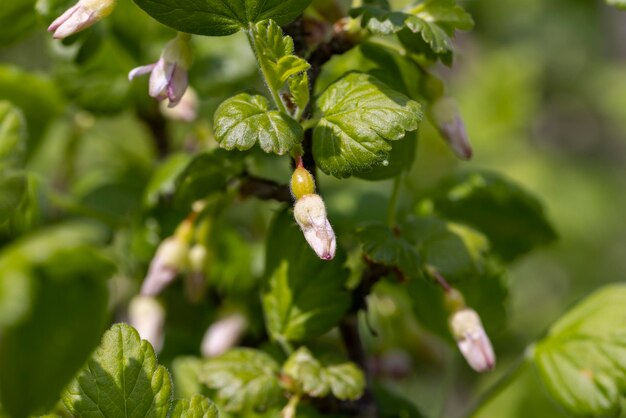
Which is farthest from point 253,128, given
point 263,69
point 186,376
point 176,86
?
point 186,376

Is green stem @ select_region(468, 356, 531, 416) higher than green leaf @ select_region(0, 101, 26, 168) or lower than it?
lower

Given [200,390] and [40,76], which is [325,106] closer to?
[200,390]

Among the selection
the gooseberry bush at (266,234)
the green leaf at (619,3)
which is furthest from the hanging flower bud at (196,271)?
the green leaf at (619,3)

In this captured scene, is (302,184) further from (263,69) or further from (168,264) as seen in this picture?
(168,264)

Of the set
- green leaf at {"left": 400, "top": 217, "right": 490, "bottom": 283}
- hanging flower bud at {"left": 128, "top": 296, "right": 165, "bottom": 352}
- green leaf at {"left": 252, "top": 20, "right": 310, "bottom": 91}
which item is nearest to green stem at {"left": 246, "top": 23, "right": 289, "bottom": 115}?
green leaf at {"left": 252, "top": 20, "right": 310, "bottom": 91}

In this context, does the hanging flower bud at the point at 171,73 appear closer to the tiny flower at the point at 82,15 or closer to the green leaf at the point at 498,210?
the tiny flower at the point at 82,15

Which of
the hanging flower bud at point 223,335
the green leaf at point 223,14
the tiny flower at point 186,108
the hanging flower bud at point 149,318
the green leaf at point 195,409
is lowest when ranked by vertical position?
the hanging flower bud at point 223,335

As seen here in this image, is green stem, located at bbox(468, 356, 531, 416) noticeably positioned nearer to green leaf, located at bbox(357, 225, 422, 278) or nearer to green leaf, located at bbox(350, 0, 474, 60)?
green leaf, located at bbox(357, 225, 422, 278)

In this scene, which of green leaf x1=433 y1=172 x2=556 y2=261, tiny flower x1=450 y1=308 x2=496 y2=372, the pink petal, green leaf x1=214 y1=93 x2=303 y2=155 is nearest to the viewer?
green leaf x1=214 y1=93 x2=303 y2=155
